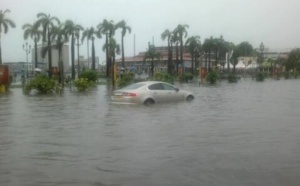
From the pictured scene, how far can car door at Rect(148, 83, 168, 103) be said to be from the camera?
22.6m

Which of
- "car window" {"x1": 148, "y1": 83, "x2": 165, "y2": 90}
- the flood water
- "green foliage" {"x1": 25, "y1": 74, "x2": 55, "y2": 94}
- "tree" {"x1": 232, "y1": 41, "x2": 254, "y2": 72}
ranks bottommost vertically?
the flood water

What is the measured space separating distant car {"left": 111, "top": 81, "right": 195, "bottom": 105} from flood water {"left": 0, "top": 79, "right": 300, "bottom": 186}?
3.32 m

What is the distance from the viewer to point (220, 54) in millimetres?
119688

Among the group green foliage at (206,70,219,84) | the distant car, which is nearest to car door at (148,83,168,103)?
the distant car

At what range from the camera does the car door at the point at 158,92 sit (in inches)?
891

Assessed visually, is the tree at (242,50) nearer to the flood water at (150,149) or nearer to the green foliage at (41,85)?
the green foliage at (41,85)

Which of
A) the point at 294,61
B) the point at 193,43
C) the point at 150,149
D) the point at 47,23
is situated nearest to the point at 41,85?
the point at 150,149

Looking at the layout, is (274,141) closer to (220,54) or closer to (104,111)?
(104,111)

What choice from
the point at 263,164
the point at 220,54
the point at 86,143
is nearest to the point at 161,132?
the point at 86,143

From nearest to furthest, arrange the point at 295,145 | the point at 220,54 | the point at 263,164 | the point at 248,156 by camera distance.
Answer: the point at 263,164
the point at 248,156
the point at 295,145
the point at 220,54

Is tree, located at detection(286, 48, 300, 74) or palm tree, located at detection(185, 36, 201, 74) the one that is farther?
tree, located at detection(286, 48, 300, 74)

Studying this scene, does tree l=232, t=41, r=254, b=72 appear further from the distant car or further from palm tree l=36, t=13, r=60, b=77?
the distant car

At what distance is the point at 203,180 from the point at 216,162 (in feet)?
4.90

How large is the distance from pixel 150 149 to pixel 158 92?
1222 cm
